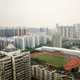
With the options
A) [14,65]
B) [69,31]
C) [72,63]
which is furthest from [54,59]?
[14,65]

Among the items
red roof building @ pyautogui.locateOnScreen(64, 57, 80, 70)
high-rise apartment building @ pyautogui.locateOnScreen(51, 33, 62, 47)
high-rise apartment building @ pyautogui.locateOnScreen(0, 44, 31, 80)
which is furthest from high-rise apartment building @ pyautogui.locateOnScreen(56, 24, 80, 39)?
high-rise apartment building @ pyautogui.locateOnScreen(0, 44, 31, 80)

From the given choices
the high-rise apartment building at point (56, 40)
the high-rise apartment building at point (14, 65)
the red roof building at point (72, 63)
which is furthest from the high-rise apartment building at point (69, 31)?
the high-rise apartment building at point (14, 65)

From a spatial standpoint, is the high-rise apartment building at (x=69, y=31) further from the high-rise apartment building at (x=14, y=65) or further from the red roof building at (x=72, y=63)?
the high-rise apartment building at (x=14, y=65)

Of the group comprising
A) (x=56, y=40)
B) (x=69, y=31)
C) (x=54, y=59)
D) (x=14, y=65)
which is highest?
(x=69, y=31)

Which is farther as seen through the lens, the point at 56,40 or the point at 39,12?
the point at 39,12

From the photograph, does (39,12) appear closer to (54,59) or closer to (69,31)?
(69,31)

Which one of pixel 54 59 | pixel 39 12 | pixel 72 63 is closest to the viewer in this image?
pixel 72 63

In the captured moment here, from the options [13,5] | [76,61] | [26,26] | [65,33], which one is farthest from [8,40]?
[76,61]
